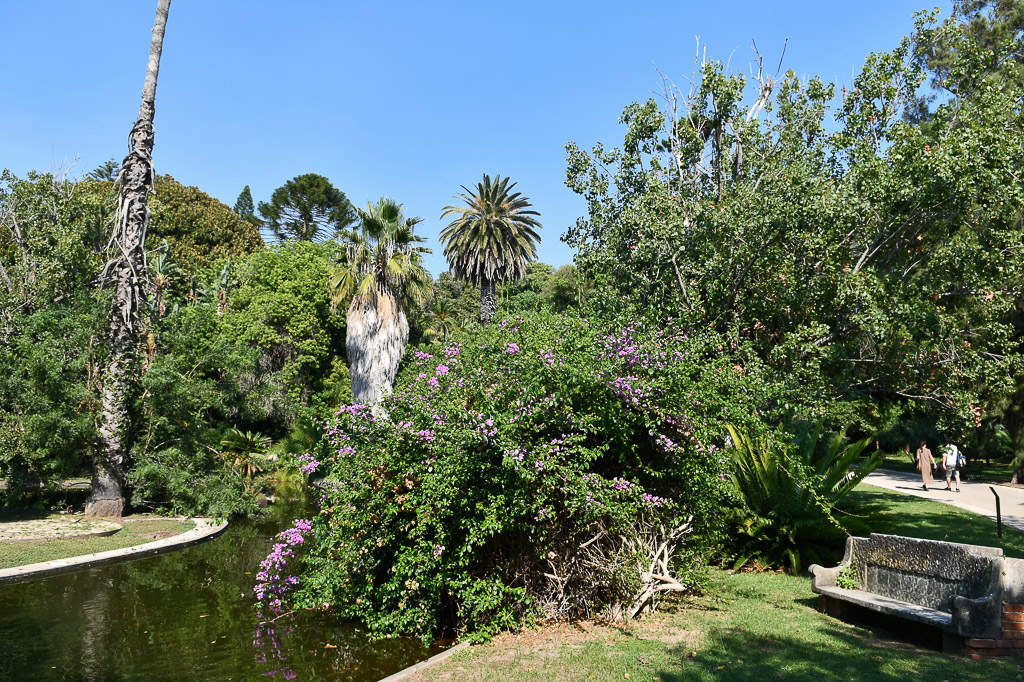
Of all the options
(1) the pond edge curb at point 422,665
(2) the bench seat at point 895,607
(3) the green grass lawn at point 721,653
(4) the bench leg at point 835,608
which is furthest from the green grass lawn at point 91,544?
(2) the bench seat at point 895,607

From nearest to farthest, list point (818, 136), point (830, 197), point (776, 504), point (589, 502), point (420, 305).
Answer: point (589, 502), point (776, 504), point (830, 197), point (818, 136), point (420, 305)

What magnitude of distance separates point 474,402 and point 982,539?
29.7 feet

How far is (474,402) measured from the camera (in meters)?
8.00

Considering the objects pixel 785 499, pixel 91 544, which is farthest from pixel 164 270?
pixel 785 499

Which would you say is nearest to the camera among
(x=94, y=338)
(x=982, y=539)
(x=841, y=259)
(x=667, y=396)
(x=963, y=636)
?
(x=963, y=636)

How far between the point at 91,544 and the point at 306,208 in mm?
45709

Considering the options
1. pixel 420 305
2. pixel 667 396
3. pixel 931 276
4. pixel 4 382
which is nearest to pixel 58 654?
pixel 667 396

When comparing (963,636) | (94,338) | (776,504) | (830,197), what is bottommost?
(963,636)

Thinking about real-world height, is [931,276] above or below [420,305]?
below

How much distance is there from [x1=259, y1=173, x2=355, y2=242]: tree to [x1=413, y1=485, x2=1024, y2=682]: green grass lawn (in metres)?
50.2

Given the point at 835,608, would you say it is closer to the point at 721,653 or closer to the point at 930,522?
the point at 721,653

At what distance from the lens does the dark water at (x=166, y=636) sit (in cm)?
681

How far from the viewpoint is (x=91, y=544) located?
40.5 feet

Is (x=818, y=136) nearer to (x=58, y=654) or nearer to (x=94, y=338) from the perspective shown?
(x=58, y=654)
